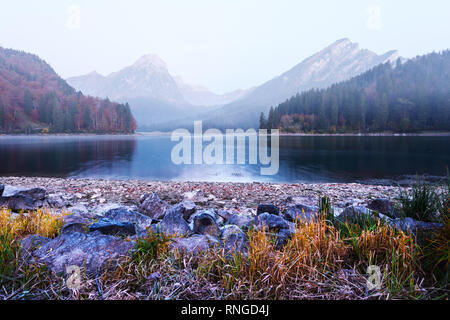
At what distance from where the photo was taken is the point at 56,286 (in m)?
2.18

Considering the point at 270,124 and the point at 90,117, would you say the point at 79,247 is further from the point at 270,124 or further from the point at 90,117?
the point at 90,117

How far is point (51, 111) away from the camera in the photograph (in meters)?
138

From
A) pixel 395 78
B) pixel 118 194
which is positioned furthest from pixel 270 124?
pixel 118 194

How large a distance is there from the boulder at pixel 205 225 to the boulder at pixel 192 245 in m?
0.97

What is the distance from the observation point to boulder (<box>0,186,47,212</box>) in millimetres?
6703

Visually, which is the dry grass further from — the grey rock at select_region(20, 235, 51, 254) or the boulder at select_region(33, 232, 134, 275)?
the grey rock at select_region(20, 235, 51, 254)

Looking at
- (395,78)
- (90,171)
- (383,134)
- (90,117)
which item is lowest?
(90,171)

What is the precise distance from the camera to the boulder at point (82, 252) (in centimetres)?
256

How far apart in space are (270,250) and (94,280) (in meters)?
1.96

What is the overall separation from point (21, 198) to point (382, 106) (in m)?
144

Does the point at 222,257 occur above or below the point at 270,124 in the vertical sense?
below

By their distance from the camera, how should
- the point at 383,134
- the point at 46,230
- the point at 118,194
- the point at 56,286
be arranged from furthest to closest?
the point at 383,134 → the point at 118,194 → the point at 46,230 → the point at 56,286

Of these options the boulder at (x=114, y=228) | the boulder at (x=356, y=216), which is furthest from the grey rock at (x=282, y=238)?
the boulder at (x=114, y=228)

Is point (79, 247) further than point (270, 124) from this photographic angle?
No
